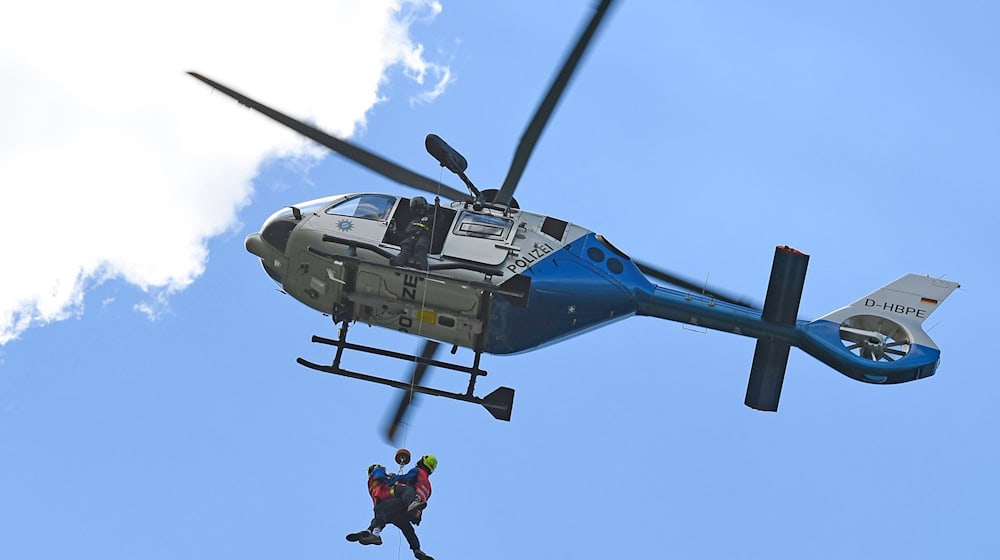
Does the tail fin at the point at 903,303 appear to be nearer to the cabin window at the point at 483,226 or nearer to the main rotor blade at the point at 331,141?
the cabin window at the point at 483,226

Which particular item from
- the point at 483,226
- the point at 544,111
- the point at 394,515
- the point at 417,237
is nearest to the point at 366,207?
the point at 417,237

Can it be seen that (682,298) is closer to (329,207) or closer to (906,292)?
(906,292)

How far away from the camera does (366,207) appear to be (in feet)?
52.6

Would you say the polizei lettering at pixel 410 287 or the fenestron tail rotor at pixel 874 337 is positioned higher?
the fenestron tail rotor at pixel 874 337

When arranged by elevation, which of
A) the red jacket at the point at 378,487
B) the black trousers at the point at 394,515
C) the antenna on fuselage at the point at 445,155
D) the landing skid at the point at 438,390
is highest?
the antenna on fuselage at the point at 445,155

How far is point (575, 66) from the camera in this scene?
1433 cm

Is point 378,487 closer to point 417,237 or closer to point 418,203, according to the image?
point 417,237

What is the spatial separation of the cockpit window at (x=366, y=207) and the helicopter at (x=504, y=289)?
0.9 inches

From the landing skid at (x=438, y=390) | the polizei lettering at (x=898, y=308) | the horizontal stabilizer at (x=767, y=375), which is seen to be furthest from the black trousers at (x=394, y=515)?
the polizei lettering at (x=898, y=308)

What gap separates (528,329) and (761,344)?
3629 mm

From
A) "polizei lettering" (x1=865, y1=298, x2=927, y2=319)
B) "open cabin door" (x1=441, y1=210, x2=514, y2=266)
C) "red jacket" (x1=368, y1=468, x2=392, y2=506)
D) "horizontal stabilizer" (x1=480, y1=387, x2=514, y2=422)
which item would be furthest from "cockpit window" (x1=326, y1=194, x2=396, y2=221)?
"polizei lettering" (x1=865, y1=298, x2=927, y2=319)

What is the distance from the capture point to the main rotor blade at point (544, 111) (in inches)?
543

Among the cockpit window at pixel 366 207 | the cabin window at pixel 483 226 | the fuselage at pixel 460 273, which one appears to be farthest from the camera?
the cockpit window at pixel 366 207

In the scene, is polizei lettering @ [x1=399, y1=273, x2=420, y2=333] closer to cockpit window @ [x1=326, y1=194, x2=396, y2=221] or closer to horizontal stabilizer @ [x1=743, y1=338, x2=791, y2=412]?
cockpit window @ [x1=326, y1=194, x2=396, y2=221]
